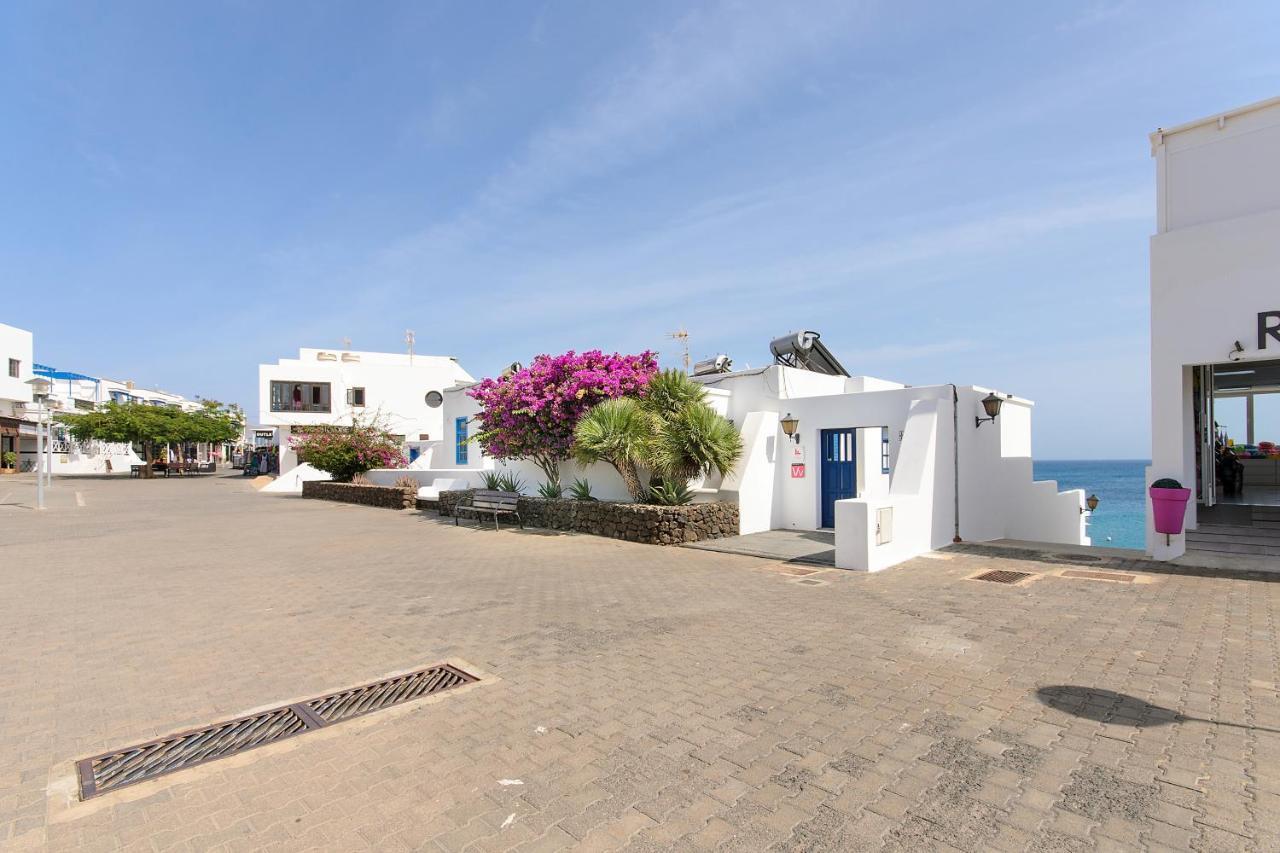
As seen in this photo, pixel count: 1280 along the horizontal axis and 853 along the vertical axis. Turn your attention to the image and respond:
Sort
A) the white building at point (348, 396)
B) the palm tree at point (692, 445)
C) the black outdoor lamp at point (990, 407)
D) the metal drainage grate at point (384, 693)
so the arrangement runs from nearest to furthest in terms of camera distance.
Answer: the metal drainage grate at point (384, 693), the black outdoor lamp at point (990, 407), the palm tree at point (692, 445), the white building at point (348, 396)

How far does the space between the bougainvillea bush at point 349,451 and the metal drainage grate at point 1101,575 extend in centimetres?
2332

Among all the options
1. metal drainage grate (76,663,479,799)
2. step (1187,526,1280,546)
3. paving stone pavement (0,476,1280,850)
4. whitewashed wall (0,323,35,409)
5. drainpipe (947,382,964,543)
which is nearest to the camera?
paving stone pavement (0,476,1280,850)

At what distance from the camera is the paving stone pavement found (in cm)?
306

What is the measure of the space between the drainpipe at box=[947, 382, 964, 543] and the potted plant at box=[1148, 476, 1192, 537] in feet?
9.76

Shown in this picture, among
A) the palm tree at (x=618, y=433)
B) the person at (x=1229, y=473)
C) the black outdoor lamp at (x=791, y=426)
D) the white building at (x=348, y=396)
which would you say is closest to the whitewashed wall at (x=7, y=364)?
the white building at (x=348, y=396)

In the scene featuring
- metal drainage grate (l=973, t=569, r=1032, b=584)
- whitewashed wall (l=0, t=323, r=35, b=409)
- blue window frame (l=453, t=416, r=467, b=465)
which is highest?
whitewashed wall (l=0, t=323, r=35, b=409)

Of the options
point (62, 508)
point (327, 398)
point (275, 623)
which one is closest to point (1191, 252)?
point (275, 623)

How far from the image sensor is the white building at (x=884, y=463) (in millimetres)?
11258

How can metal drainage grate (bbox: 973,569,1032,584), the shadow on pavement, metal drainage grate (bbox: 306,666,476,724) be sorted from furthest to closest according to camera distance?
metal drainage grate (bbox: 973,569,1032,584)
metal drainage grate (bbox: 306,666,476,724)
the shadow on pavement

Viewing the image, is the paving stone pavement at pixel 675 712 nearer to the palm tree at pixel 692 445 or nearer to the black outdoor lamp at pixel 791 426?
the palm tree at pixel 692 445

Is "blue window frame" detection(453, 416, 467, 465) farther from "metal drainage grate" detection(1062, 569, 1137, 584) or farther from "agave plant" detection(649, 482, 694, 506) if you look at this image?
"metal drainage grate" detection(1062, 569, 1137, 584)

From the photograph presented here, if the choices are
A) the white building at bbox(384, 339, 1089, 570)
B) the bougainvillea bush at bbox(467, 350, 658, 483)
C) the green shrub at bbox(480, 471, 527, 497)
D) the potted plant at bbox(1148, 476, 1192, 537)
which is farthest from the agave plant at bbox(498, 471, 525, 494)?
A: the potted plant at bbox(1148, 476, 1192, 537)

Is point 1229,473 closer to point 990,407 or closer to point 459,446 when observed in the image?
point 990,407

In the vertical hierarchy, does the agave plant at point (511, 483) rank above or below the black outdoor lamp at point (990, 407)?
below
